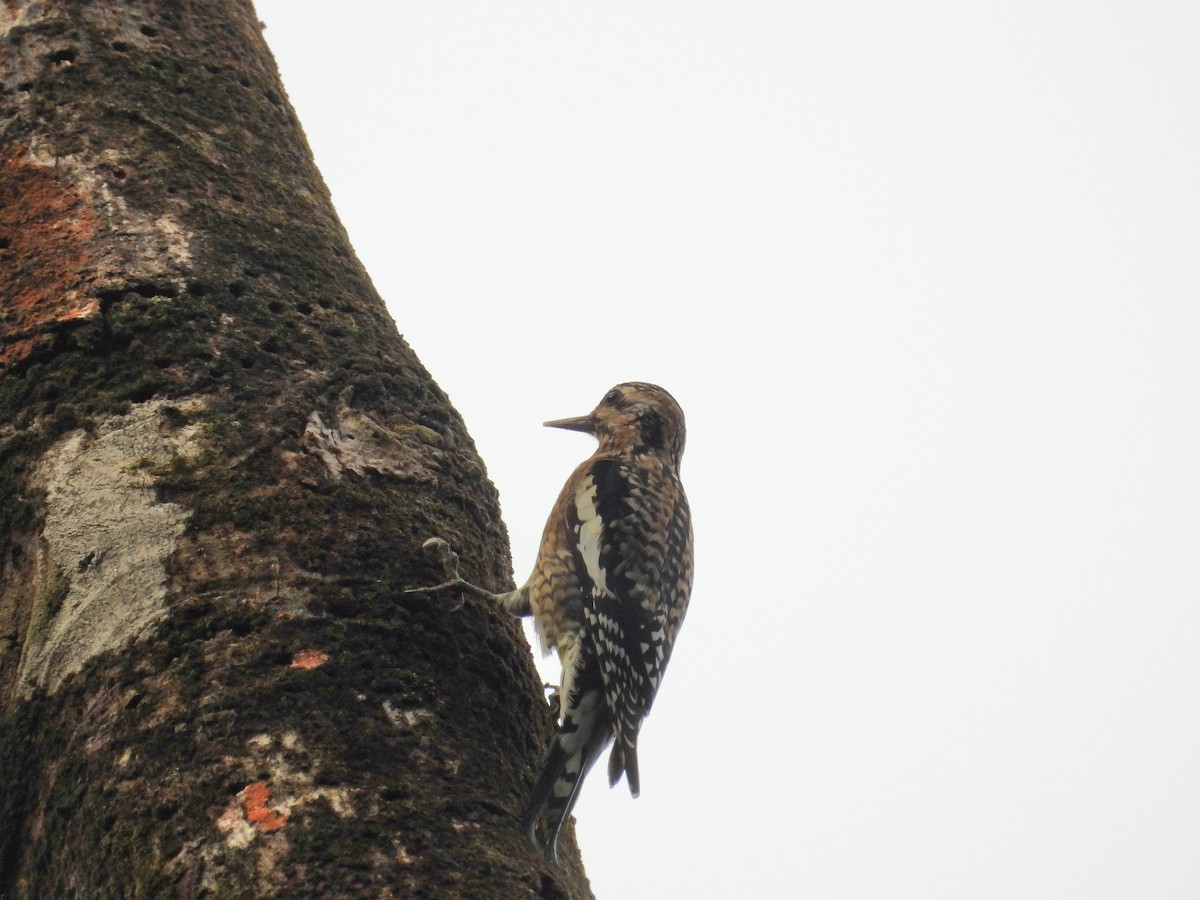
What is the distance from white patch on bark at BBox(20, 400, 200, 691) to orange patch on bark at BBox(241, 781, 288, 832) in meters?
0.44

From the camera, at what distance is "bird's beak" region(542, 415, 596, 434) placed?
16.4 ft

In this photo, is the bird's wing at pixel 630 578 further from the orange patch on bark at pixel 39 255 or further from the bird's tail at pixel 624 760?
the orange patch on bark at pixel 39 255

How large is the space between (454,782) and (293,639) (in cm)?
40

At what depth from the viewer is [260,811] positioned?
1.87 metres

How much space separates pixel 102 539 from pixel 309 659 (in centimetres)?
50

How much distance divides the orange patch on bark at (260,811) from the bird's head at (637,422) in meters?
2.80

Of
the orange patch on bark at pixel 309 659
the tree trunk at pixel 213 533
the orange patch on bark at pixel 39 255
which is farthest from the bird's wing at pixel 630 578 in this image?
the orange patch on bark at pixel 39 255

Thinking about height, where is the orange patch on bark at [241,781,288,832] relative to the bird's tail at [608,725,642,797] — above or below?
below

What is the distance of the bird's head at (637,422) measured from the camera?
15.5 ft

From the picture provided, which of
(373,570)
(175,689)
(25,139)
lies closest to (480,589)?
(373,570)

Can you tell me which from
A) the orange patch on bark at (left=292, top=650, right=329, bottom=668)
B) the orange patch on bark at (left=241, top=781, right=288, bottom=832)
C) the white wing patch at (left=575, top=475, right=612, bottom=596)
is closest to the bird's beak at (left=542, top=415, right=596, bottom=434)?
the white wing patch at (left=575, top=475, right=612, bottom=596)

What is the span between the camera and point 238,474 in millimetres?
2490

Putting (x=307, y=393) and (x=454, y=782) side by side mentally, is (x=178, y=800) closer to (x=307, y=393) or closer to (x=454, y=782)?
(x=454, y=782)

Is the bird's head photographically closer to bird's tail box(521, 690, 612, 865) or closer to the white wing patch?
the white wing patch
